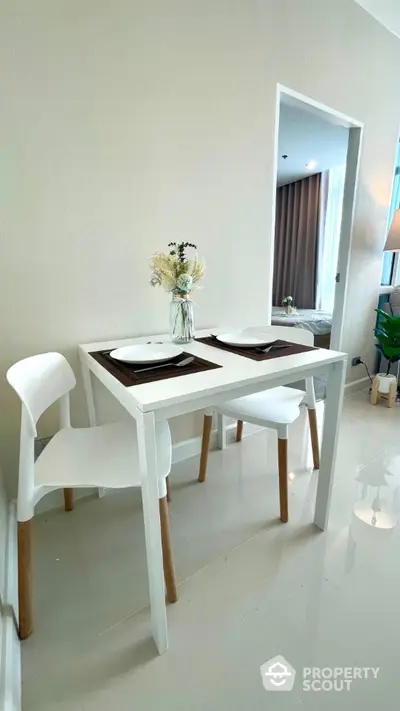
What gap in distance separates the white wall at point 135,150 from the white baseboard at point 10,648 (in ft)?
1.35

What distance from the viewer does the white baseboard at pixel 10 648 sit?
2.46 ft

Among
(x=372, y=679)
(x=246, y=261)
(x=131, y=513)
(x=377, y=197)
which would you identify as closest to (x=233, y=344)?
(x=246, y=261)

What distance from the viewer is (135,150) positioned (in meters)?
1.44

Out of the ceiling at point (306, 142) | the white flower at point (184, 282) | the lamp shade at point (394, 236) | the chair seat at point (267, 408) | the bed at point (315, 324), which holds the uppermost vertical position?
the ceiling at point (306, 142)

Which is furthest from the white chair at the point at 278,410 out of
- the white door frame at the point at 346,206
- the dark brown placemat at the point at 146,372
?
the white door frame at the point at 346,206

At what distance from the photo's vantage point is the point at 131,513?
1.49m

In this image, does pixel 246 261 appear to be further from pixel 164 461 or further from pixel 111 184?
pixel 164 461

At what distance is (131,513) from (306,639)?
821mm

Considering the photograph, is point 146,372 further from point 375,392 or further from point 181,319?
point 375,392

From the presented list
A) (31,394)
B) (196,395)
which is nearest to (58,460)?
(31,394)

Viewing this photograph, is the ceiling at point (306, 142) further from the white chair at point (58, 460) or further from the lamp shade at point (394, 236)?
the white chair at point (58, 460)

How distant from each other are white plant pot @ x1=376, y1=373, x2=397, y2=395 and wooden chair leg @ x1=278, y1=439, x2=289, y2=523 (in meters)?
1.72

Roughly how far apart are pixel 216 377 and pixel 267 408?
505mm

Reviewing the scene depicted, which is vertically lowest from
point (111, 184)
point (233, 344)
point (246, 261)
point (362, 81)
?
point (233, 344)
